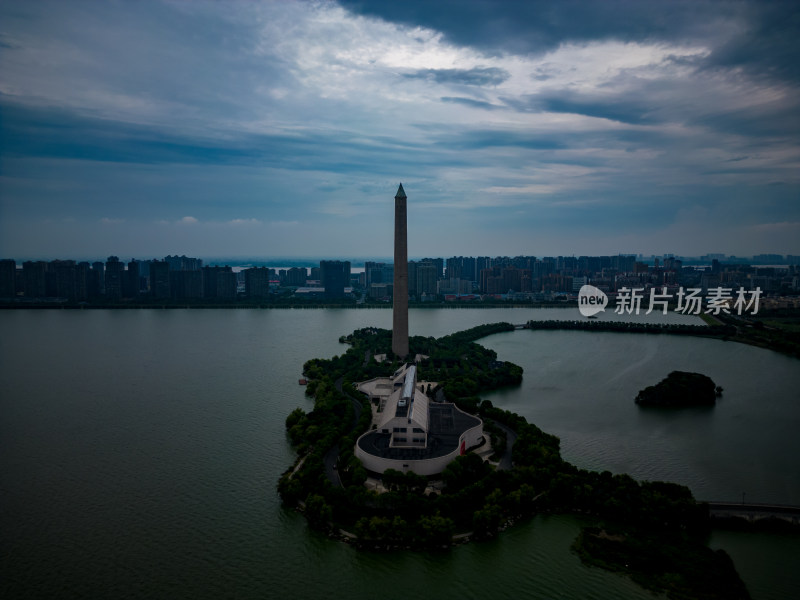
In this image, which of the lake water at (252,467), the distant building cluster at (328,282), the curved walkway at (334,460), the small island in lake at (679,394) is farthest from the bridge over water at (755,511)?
the distant building cluster at (328,282)

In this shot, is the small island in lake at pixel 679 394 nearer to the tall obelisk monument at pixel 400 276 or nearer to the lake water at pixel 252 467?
A: the lake water at pixel 252 467

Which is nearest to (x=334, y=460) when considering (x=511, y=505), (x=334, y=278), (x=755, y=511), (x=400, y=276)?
(x=511, y=505)

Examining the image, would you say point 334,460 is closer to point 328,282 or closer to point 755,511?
point 755,511

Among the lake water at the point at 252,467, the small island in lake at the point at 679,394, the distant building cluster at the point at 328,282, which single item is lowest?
the lake water at the point at 252,467

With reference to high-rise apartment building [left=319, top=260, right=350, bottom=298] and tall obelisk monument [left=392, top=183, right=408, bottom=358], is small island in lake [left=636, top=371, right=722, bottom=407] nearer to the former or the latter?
tall obelisk monument [left=392, top=183, right=408, bottom=358]

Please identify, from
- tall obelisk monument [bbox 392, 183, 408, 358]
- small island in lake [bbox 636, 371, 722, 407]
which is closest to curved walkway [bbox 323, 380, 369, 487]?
tall obelisk monument [bbox 392, 183, 408, 358]

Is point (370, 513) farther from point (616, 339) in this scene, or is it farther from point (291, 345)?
point (616, 339)
